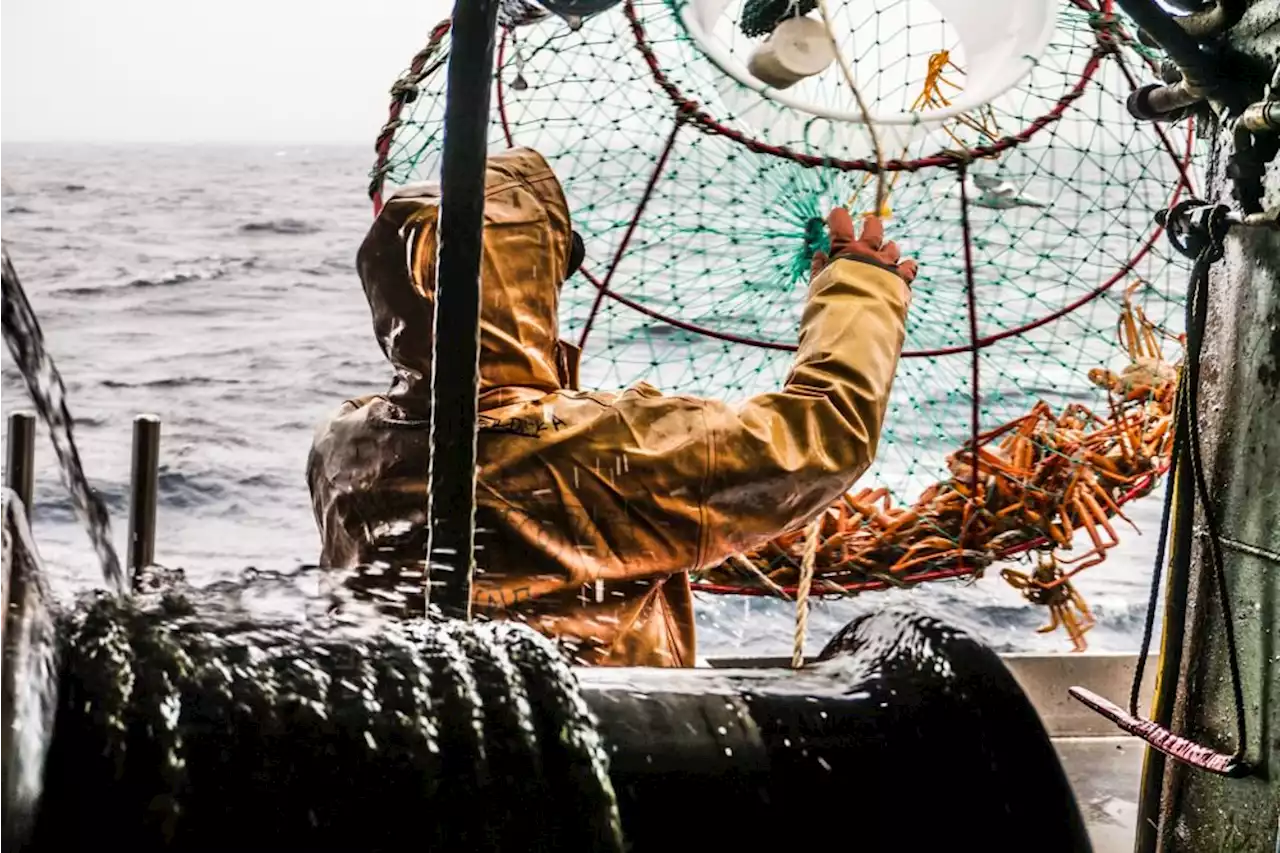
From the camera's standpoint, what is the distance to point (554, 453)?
2488 mm

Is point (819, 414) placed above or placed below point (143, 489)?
above

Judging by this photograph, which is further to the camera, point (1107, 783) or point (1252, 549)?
point (1107, 783)

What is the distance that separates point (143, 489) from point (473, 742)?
174cm

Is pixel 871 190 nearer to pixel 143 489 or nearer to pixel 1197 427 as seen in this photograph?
pixel 1197 427

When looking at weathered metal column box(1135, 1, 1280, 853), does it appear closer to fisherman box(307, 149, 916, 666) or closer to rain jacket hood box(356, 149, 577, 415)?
fisherman box(307, 149, 916, 666)

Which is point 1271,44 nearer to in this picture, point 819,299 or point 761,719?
point 819,299

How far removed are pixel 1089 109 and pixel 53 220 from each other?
22.4 m

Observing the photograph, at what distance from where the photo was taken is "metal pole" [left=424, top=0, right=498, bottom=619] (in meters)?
1.40

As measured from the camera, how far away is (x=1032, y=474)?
→ 14.4ft

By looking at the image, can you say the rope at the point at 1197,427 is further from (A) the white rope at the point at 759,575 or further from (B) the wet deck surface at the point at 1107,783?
(A) the white rope at the point at 759,575

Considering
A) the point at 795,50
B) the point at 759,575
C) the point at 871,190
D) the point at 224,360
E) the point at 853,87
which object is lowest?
the point at 224,360

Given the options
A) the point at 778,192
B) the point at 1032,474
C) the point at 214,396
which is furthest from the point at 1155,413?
the point at 214,396

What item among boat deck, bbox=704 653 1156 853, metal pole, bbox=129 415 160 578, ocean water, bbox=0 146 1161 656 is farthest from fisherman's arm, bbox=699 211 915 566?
ocean water, bbox=0 146 1161 656

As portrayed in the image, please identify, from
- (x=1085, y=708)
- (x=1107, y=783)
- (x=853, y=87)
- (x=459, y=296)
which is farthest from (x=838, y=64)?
(x=1085, y=708)
